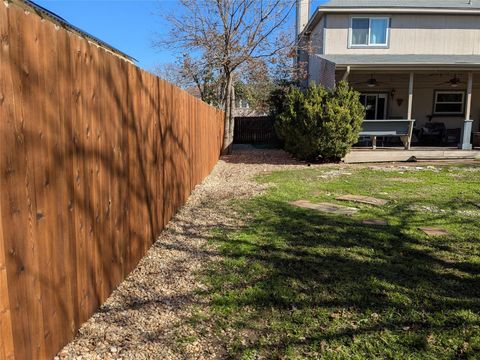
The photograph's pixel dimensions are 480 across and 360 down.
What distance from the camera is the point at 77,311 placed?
261 centimetres

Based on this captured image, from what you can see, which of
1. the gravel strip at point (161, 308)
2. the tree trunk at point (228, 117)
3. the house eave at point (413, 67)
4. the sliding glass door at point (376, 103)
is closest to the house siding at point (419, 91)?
the sliding glass door at point (376, 103)

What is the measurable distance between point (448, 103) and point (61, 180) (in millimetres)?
18597

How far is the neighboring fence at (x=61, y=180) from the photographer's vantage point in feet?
6.11

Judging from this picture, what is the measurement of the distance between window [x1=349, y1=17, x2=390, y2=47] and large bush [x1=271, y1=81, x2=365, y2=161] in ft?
19.1

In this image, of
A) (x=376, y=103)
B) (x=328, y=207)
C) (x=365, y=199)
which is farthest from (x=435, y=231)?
(x=376, y=103)

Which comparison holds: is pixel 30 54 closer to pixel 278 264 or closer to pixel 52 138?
pixel 52 138

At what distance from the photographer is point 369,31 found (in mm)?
16594

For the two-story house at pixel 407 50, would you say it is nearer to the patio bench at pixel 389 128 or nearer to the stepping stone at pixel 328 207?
the patio bench at pixel 389 128

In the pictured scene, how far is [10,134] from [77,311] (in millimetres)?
1309

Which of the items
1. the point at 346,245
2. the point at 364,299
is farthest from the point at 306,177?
the point at 364,299

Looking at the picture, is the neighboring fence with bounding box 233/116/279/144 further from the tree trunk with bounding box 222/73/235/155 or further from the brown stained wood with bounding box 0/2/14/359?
the brown stained wood with bounding box 0/2/14/359

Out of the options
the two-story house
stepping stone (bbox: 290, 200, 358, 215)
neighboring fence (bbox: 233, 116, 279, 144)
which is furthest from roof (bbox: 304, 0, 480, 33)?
stepping stone (bbox: 290, 200, 358, 215)

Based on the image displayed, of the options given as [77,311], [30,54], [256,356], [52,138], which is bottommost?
[256,356]

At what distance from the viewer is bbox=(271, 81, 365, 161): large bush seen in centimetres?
1150
